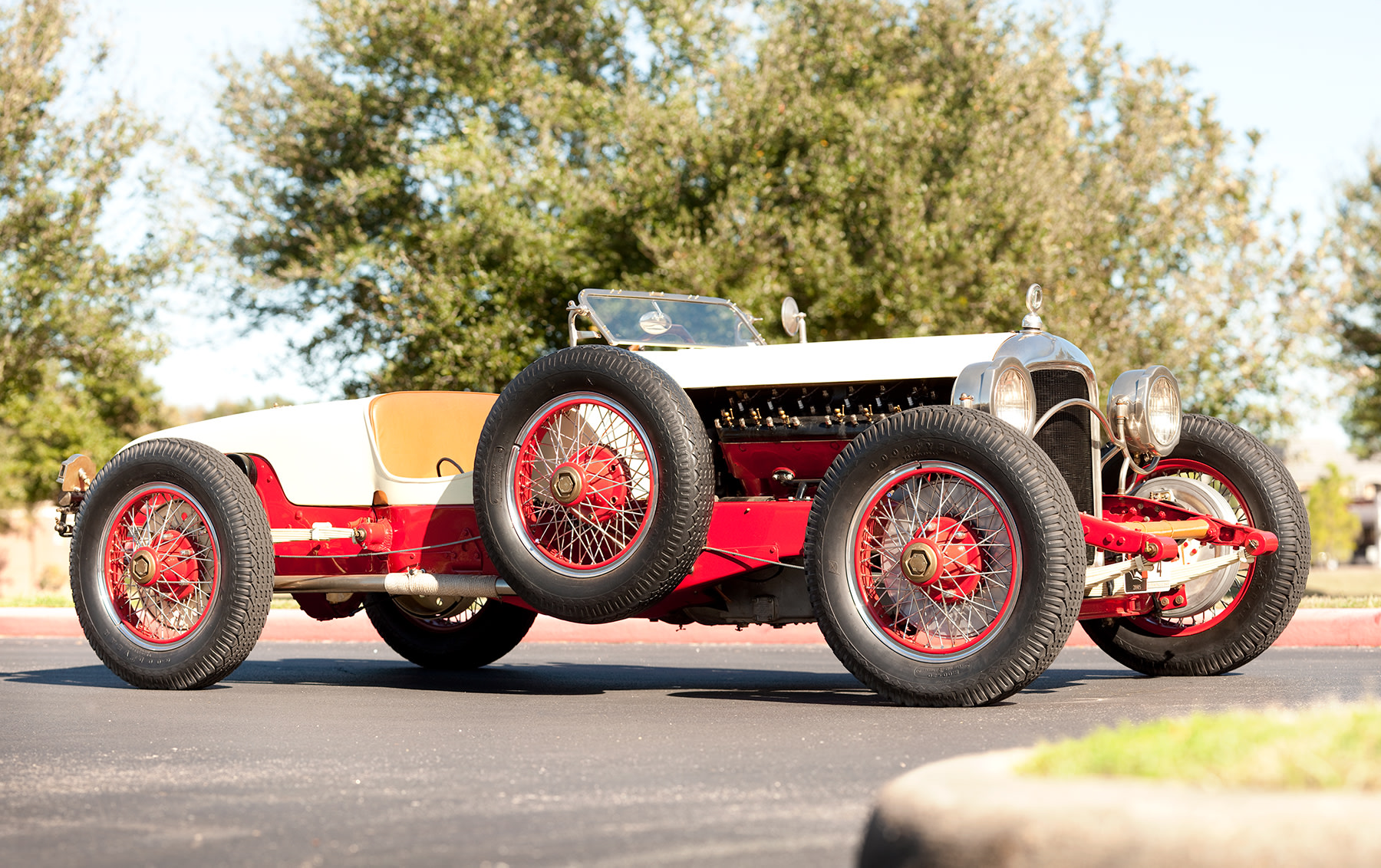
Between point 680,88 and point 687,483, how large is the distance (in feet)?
49.5

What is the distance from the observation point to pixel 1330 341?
24.2m

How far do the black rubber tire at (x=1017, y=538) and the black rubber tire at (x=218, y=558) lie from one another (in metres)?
2.73

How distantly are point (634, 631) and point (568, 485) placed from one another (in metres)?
5.17

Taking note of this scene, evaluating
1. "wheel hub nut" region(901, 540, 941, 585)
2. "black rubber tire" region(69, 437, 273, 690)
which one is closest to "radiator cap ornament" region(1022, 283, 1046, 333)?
"wheel hub nut" region(901, 540, 941, 585)

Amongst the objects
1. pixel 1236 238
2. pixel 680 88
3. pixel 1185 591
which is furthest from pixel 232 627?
pixel 1236 238

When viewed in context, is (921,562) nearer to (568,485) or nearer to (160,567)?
(568,485)

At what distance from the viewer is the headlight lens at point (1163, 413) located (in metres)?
6.27

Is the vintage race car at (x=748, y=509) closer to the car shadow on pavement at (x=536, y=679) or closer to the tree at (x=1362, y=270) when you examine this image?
the car shadow on pavement at (x=536, y=679)

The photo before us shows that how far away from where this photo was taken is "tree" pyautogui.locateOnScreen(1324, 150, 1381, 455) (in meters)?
24.1

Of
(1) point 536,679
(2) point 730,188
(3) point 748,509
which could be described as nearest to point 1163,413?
(3) point 748,509

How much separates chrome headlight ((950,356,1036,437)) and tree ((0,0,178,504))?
17.1 m

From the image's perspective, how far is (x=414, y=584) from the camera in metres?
6.87

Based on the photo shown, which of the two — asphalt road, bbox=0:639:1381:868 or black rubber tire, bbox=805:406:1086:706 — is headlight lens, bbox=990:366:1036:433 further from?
asphalt road, bbox=0:639:1381:868

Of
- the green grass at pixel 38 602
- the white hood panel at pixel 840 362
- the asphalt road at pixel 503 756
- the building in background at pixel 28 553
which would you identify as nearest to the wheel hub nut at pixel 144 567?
the asphalt road at pixel 503 756
